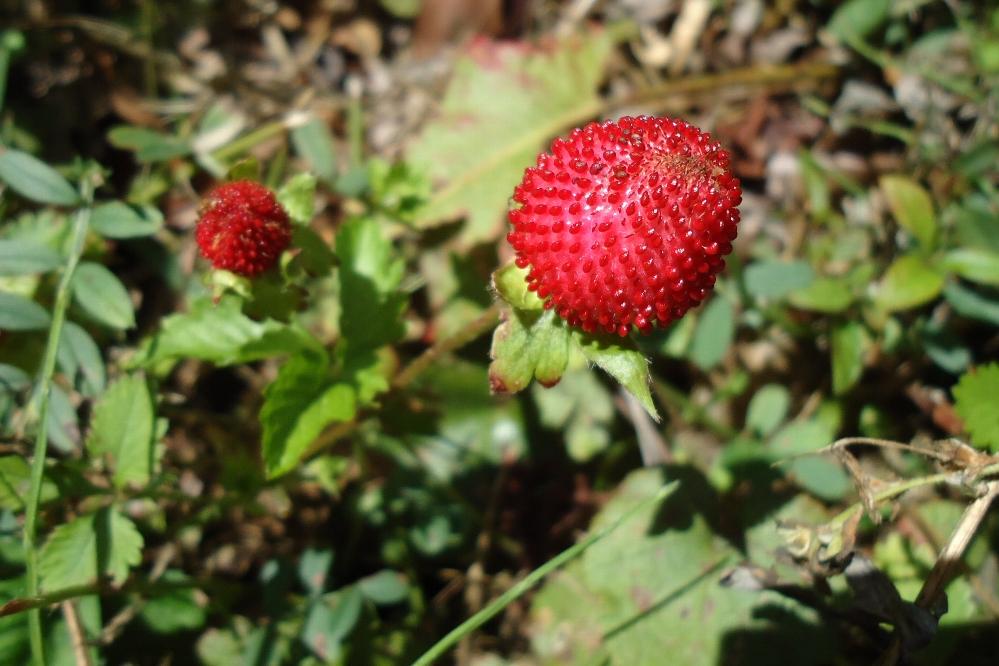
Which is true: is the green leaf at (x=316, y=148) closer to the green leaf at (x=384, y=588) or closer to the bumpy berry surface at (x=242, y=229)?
the bumpy berry surface at (x=242, y=229)

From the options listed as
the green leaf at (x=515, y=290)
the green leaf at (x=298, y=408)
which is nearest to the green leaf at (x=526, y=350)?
the green leaf at (x=515, y=290)

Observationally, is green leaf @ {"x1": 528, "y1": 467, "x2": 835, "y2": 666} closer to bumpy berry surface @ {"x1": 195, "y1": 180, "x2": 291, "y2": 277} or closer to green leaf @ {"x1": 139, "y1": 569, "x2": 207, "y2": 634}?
green leaf @ {"x1": 139, "y1": 569, "x2": 207, "y2": 634}

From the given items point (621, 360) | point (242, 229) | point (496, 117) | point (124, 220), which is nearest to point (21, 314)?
point (124, 220)

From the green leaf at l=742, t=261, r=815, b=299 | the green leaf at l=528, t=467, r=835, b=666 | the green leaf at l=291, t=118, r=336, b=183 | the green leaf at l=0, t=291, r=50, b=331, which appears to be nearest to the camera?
the green leaf at l=0, t=291, r=50, b=331

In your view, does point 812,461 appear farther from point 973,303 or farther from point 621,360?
point 621,360

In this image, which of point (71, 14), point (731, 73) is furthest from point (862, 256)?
point (71, 14)

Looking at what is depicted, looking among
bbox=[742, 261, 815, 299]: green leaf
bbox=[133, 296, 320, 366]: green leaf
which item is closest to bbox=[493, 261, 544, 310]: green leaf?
bbox=[133, 296, 320, 366]: green leaf
